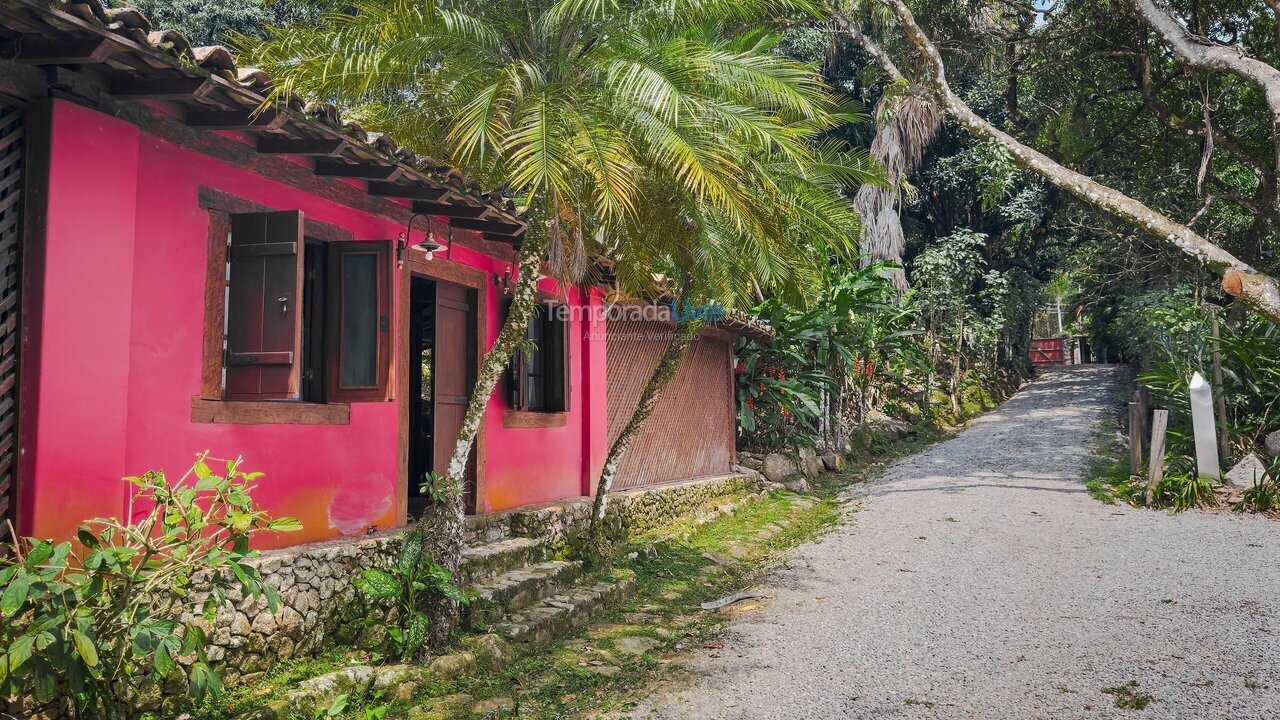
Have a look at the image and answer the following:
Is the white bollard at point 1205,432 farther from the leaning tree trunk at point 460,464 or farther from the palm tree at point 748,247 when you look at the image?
the leaning tree trunk at point 460,464

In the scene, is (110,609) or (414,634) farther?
(414,634)

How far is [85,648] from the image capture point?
3.22 metres

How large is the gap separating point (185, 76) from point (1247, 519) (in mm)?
11097

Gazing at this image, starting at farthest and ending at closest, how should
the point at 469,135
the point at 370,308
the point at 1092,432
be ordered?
the point at 1092,432 → the point at 370,308 → the point at 469,135

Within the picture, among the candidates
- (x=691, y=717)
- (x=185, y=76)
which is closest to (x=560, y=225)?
(x=185, y=76)

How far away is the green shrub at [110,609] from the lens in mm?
3236

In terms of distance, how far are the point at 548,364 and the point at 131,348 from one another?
472cm

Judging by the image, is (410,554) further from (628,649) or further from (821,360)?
(821,360)

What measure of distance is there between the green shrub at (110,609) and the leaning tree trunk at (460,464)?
55.8 inches

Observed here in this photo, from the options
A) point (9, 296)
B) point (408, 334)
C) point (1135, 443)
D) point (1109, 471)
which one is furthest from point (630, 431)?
point (1109, 471)

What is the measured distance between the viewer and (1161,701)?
457 centimetres

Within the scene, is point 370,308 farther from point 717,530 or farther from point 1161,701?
point 717,530

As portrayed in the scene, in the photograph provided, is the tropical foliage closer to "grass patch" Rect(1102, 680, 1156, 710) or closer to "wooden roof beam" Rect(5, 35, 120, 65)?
"grass patch" Rect(1102, 680, 1156, 710)

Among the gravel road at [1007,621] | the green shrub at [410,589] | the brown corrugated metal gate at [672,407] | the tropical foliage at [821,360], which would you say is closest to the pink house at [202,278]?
the green shrub at [410,589]
